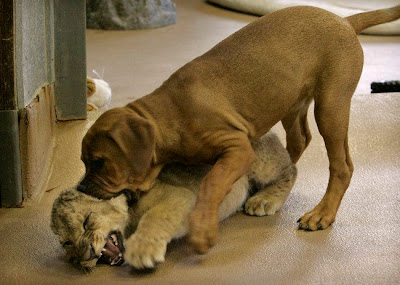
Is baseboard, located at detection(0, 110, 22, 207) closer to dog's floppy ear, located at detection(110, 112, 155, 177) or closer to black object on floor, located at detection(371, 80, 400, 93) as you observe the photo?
dog's floppy ear, located at detection(110, 112, 155, 177)

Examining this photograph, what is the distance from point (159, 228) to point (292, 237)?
1.84 feet

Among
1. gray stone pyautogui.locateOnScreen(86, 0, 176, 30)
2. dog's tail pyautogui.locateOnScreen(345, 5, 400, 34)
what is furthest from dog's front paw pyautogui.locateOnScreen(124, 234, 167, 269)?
gray stone pyautogui.locateOnScreen(86, 0, 176, 30)

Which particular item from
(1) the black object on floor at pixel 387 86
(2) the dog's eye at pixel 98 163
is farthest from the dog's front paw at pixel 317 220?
(1) the black object on floor at pixel 387 86

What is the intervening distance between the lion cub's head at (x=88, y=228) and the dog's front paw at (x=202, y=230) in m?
0.29

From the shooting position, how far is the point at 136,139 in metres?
2.54

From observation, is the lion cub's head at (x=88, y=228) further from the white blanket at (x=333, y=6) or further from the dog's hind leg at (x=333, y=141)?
the white blanket at (x=333, y=6)

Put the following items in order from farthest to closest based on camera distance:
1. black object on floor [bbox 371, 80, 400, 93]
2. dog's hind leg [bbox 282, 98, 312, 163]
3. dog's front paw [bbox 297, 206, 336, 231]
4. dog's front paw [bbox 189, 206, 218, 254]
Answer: black object on floor [bbox 371, 80, 400, 93] → dog's hind leg [bbox 282, 98, 312, 163] → dog's front paw [bbox 297, 206, 336, 231] → dog's front paw [bbox 189, 206, 218, 254]

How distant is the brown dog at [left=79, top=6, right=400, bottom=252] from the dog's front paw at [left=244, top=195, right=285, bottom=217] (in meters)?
0.18

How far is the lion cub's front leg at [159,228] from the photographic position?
8.07 feet

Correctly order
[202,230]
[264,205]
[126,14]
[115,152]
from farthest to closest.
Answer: [126,14]
[264,205]
[115,152]
[202,230]

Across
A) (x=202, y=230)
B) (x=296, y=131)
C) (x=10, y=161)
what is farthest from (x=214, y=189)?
(x=10, y=161)

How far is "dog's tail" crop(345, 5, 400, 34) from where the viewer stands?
10.1ft

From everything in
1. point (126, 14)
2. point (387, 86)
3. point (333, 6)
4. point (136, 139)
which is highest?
point (136, 139)

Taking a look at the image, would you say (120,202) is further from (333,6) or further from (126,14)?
(333,6)
